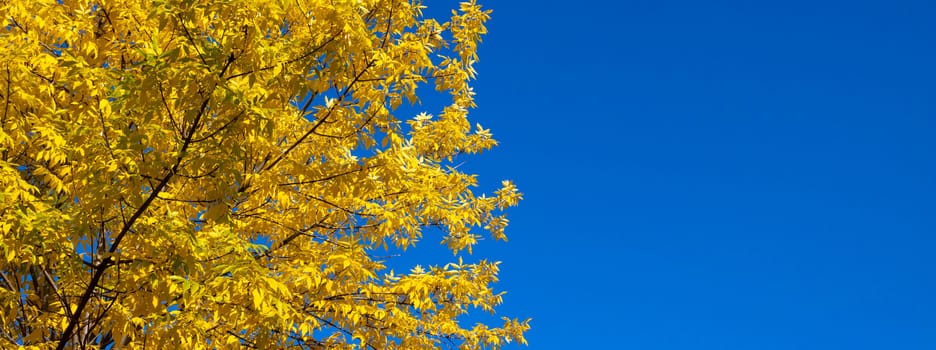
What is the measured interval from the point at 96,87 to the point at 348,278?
8.19 ft

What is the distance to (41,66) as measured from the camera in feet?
20.7

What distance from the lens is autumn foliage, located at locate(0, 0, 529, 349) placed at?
4.61 m

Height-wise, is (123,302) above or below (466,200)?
below

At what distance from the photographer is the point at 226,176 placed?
4.72 metres

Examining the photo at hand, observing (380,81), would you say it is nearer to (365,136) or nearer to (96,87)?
(365,136)

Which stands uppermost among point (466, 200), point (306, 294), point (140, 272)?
point (466, 200)

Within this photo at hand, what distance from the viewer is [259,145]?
5.93m

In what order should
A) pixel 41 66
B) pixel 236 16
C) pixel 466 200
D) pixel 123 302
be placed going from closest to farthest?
pixel 236 16 < pixel 123 302 < pixel 41 66 < pixel 466 200

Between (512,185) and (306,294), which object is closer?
(306,294)

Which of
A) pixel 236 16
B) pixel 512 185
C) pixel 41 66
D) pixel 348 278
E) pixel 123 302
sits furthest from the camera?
pixel 512 185

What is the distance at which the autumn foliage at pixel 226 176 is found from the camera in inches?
181

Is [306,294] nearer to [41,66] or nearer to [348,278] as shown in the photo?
[348,278]

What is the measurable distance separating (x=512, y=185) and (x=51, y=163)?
4415 mm

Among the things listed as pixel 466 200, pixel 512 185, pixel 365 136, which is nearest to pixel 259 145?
pixel 365 136
